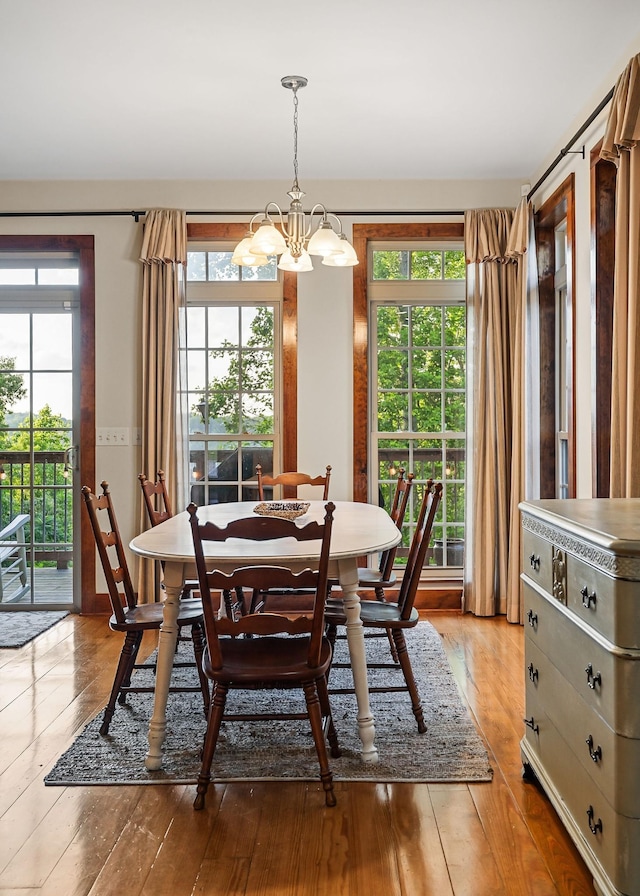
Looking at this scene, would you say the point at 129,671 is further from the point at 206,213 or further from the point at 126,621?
the point at 206,213

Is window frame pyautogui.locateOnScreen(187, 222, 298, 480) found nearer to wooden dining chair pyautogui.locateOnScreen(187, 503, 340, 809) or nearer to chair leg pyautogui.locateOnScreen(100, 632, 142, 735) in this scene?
chair leg pyautogui.locateOnScreen(100, 632, 142, 735)

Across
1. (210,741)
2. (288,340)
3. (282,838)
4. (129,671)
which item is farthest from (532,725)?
(288,340)

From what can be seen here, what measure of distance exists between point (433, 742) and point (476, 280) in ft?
9.98

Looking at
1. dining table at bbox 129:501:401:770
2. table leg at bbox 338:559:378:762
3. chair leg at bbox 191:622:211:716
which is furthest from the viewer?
chair leg at bbox 191:622:211:716

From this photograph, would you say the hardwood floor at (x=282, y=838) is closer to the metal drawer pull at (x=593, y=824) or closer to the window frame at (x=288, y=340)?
the metal drawer pull at (x=593, y=824)

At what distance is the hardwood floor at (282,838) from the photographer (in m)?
1.86

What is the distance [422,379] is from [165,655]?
303 cm

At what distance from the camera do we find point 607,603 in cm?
165

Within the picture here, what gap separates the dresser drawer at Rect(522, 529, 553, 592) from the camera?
2125 mm

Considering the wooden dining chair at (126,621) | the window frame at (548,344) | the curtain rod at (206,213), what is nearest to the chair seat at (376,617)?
the wooden dining chair at (126,621)

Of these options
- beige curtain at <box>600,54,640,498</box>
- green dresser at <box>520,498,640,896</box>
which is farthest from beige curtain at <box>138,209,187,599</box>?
green dresser at <box>520,498,640,896</box>

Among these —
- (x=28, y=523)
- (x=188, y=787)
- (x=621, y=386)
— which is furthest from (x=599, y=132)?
(x=28, y=523)

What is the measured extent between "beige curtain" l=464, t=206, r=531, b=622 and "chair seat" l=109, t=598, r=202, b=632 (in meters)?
2.29

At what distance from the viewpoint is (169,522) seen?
329 centimetres
